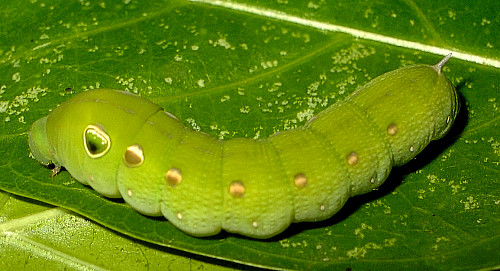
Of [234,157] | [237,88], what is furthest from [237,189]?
[237,88]

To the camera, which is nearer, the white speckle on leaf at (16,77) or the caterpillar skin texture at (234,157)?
the caterpillar skin texture at (234,157)

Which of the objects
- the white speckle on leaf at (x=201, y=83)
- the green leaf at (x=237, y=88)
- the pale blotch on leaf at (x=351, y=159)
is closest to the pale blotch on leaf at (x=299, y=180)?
the pale blotch on leaf at (x=351, y=159)

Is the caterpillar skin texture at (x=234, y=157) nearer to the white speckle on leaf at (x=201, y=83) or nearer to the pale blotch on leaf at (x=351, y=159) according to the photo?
the pale blotch on leaf at (x=351, y=159)

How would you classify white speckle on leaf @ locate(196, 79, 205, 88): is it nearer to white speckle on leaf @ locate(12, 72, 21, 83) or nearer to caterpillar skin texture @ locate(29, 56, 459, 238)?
caterpillar skin texture @ locate(29, 56, 459, 238)

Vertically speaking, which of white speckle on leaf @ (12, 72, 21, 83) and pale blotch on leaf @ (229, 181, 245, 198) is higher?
white speckle on leaf @ (12, 72, 21, 83)

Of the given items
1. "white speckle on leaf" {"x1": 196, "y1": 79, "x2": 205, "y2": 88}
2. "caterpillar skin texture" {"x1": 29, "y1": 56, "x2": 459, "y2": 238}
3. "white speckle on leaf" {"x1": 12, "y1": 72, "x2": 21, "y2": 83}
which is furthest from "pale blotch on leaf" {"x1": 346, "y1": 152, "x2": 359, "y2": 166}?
"white speckle on leaf" {"x1": 12, "y1": 72, "x2": 21, "y2": 83}
